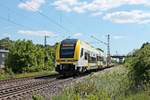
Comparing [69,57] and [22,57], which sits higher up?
[22,57]

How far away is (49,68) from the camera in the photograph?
59844mm

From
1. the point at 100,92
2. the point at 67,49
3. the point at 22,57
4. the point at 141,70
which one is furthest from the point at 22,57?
the point at 100,92

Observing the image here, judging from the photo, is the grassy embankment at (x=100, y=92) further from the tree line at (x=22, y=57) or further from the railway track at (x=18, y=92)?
the tree line at (x=22, y=57)

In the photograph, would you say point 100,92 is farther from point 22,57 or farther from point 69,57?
point 22,57

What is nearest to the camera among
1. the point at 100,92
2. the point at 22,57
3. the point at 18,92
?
the point at 100,92

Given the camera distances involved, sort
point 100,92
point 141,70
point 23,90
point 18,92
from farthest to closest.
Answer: point 23,90, point 18,92, point 141,70, point 100,92

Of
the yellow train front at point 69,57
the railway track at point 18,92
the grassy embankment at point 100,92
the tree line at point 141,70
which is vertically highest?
the yellow train front at point 69,57

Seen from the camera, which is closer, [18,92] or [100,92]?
[100,92]

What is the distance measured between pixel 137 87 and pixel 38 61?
36978 millimetres

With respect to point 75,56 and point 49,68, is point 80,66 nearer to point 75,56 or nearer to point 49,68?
point 75,56

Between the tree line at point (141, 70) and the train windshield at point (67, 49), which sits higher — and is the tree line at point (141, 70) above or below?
below

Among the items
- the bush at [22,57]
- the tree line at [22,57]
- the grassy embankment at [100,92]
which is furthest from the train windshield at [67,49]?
the grassy embankment at [100,92]

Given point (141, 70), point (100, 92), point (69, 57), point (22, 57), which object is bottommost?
point (100, 92)

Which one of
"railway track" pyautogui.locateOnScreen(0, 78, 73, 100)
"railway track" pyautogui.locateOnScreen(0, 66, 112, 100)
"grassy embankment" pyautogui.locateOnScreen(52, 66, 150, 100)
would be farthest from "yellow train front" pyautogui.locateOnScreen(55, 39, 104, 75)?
"grassy embankment" pyautogui.locateOnScreen(52, 66, 150, 100)
